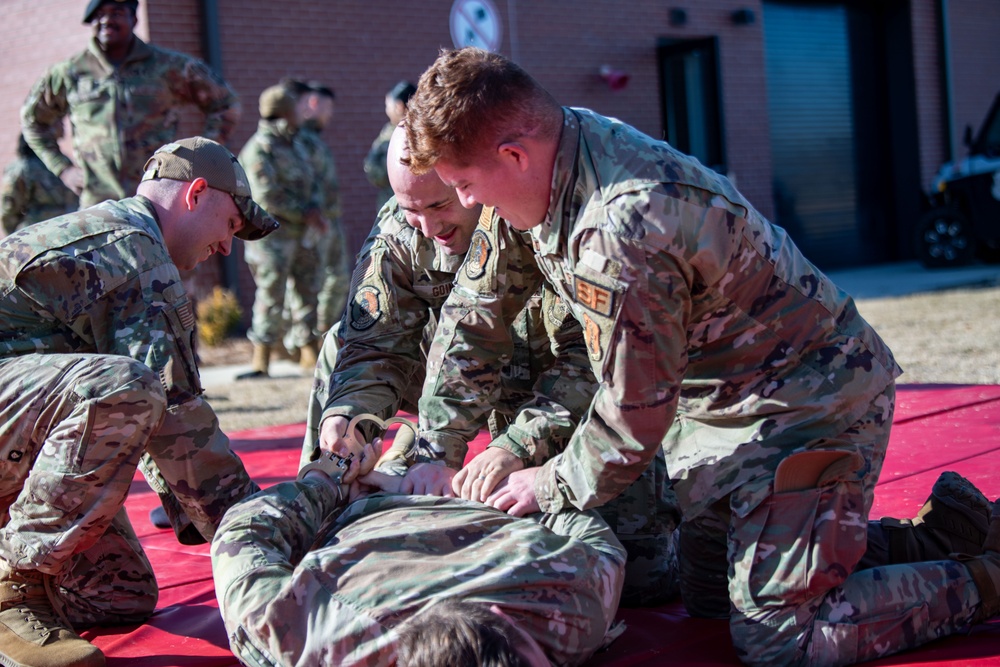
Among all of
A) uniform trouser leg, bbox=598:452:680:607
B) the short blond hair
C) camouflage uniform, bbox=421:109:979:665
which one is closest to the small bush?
uniform trouser leg, bbox=598:452:680:607

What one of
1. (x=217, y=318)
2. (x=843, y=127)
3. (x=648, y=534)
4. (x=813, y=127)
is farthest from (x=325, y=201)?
(x=843, y=127)

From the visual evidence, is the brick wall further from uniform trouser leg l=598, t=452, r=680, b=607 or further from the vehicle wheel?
uniform trouser leg l=598, t=452, r=680, b=607

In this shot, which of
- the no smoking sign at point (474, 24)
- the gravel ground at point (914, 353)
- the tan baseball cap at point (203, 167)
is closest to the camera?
the tan baseball cap at point (203, 167)

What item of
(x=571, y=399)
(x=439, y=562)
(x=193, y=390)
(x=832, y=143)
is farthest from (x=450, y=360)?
(x=832, y=143)

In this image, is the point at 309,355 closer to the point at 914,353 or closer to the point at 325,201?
the point at 325,201

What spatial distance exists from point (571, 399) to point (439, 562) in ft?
2.68

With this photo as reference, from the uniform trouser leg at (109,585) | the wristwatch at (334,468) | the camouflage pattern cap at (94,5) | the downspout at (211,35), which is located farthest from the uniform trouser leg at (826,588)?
the downspout at (211,35)

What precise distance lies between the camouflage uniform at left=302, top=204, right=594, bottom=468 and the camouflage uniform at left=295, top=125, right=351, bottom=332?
4.50 meters

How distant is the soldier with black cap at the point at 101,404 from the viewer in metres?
2.39

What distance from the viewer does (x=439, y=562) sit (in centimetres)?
205

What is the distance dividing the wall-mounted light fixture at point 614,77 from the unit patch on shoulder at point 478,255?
31.1ft

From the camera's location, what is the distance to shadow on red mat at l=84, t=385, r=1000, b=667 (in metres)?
2.24

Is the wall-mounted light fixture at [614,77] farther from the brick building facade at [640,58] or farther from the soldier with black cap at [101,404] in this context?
the soldier with black cap at [101,404]

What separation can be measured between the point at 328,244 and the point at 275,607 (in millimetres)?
5940
